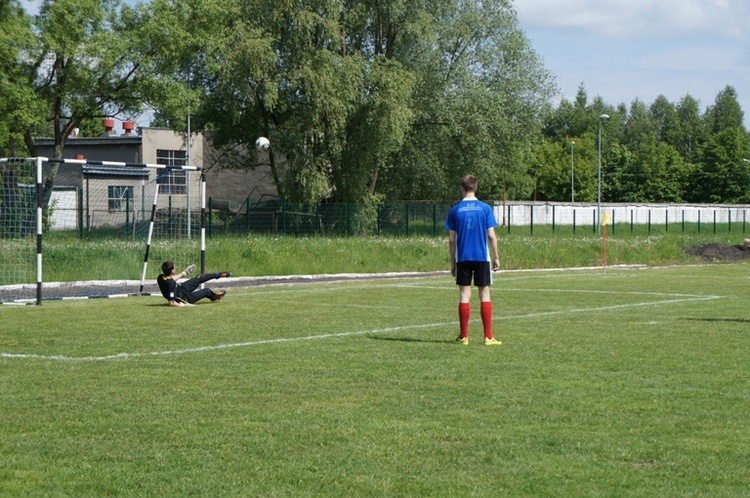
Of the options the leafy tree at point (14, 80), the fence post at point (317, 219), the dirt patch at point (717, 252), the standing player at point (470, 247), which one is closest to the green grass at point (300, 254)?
the dirt patch at point (717, 252)

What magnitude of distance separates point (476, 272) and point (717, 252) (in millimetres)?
39401

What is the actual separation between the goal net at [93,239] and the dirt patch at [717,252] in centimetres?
2727

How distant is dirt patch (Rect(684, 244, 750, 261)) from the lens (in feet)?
160

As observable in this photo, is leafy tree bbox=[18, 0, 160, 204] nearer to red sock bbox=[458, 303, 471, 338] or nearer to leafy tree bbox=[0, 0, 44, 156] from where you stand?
leafy tree bbox=[0, 0, 44, 156]

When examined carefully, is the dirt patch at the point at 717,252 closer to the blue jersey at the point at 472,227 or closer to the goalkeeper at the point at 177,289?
the goalkeeper at the point at 177,289

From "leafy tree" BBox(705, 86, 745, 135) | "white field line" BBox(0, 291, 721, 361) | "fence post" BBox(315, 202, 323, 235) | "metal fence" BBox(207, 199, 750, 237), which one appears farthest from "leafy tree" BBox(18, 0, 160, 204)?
"leafy tree" BBox(705, 86, 745, 135)

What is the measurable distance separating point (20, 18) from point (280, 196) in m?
14.1

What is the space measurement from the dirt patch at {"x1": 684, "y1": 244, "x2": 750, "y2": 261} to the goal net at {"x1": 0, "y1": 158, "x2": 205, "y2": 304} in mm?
27265

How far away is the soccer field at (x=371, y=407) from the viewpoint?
6160mm

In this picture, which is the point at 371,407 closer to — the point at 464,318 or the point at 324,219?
the point at 464,318

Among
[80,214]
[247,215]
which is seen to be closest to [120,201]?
[80,214]

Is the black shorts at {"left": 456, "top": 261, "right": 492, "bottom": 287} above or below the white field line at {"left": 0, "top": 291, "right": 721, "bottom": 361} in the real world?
above

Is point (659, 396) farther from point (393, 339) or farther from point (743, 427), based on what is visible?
point (393, 339)

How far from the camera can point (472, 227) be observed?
43.0 feet
